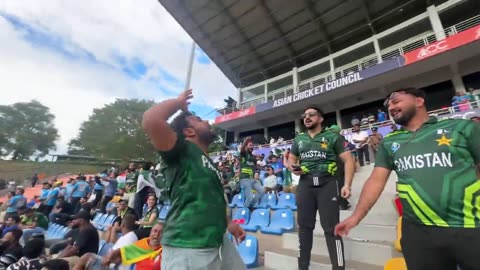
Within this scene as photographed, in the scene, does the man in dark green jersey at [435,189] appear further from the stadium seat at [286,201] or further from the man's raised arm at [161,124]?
the stadium seat at [286,201]

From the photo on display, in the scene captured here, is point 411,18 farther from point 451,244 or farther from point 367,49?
point 451,244

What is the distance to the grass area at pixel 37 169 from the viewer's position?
73.7ft

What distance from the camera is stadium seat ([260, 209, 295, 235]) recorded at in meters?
3.55

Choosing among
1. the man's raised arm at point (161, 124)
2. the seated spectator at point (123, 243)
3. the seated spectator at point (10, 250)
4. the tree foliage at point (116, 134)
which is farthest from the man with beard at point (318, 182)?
the tree foliage at point (116, 134)

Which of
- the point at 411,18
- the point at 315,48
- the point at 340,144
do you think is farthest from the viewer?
the point at 315,48

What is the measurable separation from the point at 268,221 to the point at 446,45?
11227 mm

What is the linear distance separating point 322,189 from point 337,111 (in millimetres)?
14592

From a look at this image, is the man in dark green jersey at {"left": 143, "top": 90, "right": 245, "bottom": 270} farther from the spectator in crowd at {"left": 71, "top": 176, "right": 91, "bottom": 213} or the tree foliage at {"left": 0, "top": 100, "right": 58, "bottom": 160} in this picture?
the tree foliage at {"left": 0, "top": 100, "right": 58, "bottom": 160}

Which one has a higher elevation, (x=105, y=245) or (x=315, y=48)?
(x=315, y=48)

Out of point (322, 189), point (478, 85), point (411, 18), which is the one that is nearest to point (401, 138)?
point (322, 189)

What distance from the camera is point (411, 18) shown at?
45.5ft

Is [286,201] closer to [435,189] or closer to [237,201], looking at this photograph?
[237,201]

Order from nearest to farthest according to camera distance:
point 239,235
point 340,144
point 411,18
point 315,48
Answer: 1. point 239,235
2. point 340,144
3. point 411,18
4. point 315,48

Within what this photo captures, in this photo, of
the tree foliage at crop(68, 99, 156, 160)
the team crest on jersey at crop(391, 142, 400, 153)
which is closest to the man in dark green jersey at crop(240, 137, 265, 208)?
the team crest on jersey at crop(391, 142, 400, 153)
